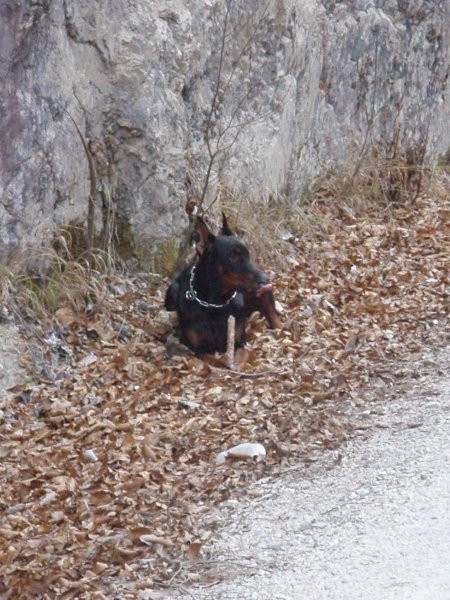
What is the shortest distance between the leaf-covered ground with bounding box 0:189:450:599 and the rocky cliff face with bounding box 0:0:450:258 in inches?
35.2

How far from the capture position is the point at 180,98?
9180mm

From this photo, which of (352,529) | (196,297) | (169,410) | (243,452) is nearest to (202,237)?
(196,297)

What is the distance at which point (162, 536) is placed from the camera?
5012mm

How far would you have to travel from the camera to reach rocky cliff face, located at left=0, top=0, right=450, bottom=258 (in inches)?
315

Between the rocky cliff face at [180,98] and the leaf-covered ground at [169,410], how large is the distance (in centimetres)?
89

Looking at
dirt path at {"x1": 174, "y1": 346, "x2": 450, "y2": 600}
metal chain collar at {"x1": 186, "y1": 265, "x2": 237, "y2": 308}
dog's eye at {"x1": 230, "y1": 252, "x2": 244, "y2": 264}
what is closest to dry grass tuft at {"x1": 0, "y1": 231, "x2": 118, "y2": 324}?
metal chain collar at {"x1": 186, "y1": 265, "x2": 237, "y2": 308}

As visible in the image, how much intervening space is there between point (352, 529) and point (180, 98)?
5282 mm

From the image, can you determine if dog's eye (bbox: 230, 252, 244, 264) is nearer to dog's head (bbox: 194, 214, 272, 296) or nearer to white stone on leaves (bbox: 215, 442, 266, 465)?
dog's head (bbox: 194, 214, 272, 296)

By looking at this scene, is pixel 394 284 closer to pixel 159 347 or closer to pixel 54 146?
pixel 159 347

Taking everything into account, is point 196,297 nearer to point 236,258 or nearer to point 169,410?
point 236,258

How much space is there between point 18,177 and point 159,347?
1.63 meters

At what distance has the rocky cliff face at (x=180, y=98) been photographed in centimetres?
800

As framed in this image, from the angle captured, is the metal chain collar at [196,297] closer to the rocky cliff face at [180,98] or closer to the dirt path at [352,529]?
the rocky cliff face at [180,98]

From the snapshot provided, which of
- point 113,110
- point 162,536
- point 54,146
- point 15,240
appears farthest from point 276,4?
point 162,536
